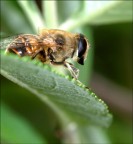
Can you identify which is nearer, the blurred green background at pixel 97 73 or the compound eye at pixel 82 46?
the compound eye at pixel 82 46

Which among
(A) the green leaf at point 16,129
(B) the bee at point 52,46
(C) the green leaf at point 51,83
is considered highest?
(B) the bee at point 52,46

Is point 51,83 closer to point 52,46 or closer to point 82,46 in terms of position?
point 52,46

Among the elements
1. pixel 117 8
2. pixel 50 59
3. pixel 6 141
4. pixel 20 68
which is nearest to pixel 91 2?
pixel 117 8

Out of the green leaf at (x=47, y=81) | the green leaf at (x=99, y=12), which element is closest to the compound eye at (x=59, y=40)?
the green leaf at (x=99, y=12)

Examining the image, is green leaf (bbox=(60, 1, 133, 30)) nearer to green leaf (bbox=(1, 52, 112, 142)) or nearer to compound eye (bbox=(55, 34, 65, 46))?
compound eye (bbox=(55, 34, 65, 46))

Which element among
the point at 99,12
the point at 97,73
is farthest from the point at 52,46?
the point at 97,73

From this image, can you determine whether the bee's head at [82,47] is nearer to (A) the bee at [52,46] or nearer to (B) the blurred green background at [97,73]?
(A) the bee at [52,46]

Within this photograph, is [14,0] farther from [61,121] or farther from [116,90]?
[116,90]
